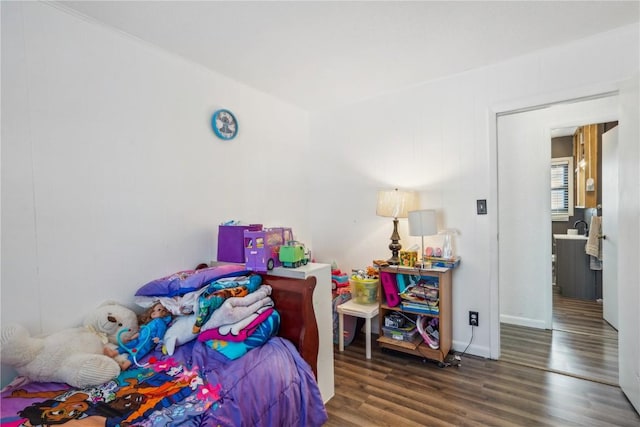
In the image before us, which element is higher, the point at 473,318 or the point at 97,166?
the point at 97,166

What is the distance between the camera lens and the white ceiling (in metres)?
1.79

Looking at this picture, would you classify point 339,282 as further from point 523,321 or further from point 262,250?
point 523,321

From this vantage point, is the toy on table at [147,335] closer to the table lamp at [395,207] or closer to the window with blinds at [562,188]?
the table lamp at [395,207]

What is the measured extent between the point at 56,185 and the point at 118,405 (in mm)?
1180

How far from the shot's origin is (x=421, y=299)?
8.48 ft

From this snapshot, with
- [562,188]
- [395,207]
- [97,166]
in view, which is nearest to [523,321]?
[395,207]

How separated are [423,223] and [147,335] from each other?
79.9 inches

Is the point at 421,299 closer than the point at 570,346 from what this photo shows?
Yes

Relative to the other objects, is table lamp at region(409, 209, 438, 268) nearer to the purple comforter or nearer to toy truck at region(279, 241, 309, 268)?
toy truck at region(279, 241, 309, 268)

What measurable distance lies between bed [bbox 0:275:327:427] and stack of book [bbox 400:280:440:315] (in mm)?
1051

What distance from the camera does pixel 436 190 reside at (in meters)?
2.82

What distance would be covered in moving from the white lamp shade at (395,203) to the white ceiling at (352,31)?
100 cm

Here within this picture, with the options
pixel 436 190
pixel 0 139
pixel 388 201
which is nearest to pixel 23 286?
pixel 0 139

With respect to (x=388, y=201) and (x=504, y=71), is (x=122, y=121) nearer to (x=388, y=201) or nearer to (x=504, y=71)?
(x=388, y=201)
